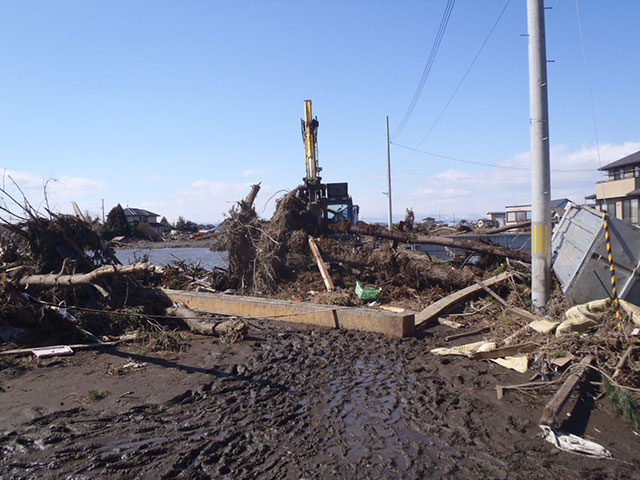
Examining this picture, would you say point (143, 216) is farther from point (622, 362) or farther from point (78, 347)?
point (622, 362)

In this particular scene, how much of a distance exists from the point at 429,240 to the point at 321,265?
2916mm

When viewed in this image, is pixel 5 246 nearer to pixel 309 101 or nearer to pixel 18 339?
pixel 18 339

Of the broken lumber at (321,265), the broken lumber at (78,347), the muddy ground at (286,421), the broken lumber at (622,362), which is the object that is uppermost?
the broken lumber at (321,265)

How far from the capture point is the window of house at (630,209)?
28.5m

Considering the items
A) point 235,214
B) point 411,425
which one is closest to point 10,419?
point 411,425

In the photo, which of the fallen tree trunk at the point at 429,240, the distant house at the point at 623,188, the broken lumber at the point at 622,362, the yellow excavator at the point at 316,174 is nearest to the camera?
the broken lumber at the point at 622,362

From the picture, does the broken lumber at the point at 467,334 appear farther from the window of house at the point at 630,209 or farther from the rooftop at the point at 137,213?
the rooftop at the point at 137,213

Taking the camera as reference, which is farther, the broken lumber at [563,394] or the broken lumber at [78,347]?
the broken lumber at [78,347]

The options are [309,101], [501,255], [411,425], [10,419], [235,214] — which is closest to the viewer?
[411,425]

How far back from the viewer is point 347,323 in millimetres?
8977

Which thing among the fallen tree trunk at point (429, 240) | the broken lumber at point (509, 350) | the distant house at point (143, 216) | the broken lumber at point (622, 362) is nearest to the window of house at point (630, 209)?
the fallen tree trunk at point (429, 240)

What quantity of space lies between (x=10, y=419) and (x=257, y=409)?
269 centimetres

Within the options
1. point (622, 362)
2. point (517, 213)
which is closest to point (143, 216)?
point (517, 213)

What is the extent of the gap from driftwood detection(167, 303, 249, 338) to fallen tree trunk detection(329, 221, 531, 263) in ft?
19.1
